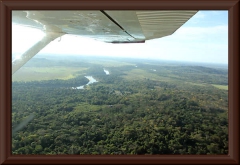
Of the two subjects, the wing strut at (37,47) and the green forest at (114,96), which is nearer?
the wing strut at (37,47)

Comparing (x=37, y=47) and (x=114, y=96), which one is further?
(x=114, y=96)

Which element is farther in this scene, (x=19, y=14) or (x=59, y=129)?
(x=59, y=129)

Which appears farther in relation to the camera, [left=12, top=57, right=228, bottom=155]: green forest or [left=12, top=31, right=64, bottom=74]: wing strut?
[left=12, top=57, right=228, bottom=155]: green forest

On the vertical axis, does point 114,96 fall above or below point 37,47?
below

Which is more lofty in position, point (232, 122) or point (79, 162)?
point (232, 122)

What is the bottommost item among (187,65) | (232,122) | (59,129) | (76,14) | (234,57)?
(59,129)

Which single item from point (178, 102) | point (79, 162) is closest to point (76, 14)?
point (79, 162)

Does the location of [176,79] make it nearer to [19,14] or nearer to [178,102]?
[178,102]
